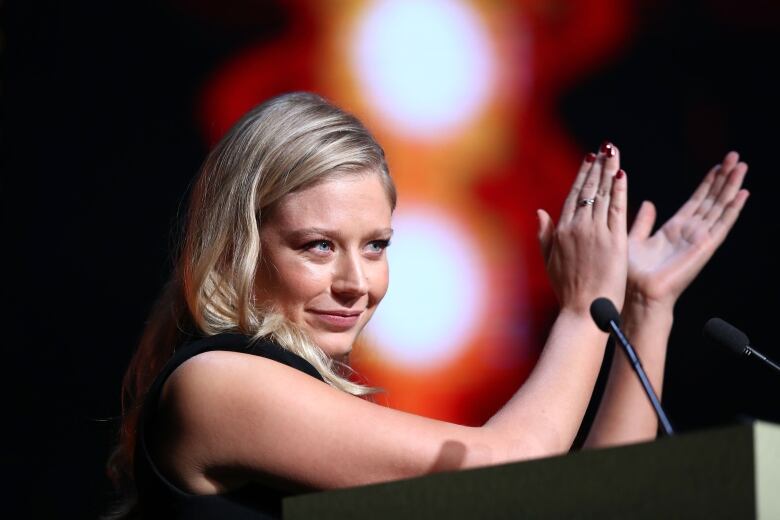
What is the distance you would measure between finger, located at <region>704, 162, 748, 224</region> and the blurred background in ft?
3.42

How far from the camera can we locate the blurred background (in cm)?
300

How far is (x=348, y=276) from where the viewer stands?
1.91 metres

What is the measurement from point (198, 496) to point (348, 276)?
465mm

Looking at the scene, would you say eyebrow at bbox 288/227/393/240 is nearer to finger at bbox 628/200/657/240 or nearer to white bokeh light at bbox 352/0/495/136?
finger at bbox 628/200/657/240

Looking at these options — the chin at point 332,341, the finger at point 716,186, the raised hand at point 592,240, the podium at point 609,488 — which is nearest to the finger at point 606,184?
the raised hand at point 592,240

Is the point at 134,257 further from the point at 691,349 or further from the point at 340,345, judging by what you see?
the point at 691,349

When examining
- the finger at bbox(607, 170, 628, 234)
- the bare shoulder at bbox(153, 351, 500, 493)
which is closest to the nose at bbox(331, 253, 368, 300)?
the bare shoulder at bbox(153, 351, 500, 493)

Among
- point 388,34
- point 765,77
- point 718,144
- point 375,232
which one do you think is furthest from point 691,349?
point 375,232

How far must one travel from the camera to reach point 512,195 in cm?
315

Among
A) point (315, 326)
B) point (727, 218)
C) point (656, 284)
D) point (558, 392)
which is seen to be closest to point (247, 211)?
point (315, 326)

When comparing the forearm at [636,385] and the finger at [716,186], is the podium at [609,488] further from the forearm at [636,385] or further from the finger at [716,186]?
the finger at [716,186]

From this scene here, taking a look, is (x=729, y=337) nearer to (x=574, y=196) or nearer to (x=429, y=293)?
(x=574, y=196)

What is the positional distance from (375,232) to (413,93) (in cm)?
133

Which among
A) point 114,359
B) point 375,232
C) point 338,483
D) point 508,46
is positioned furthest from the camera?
point 508,46
